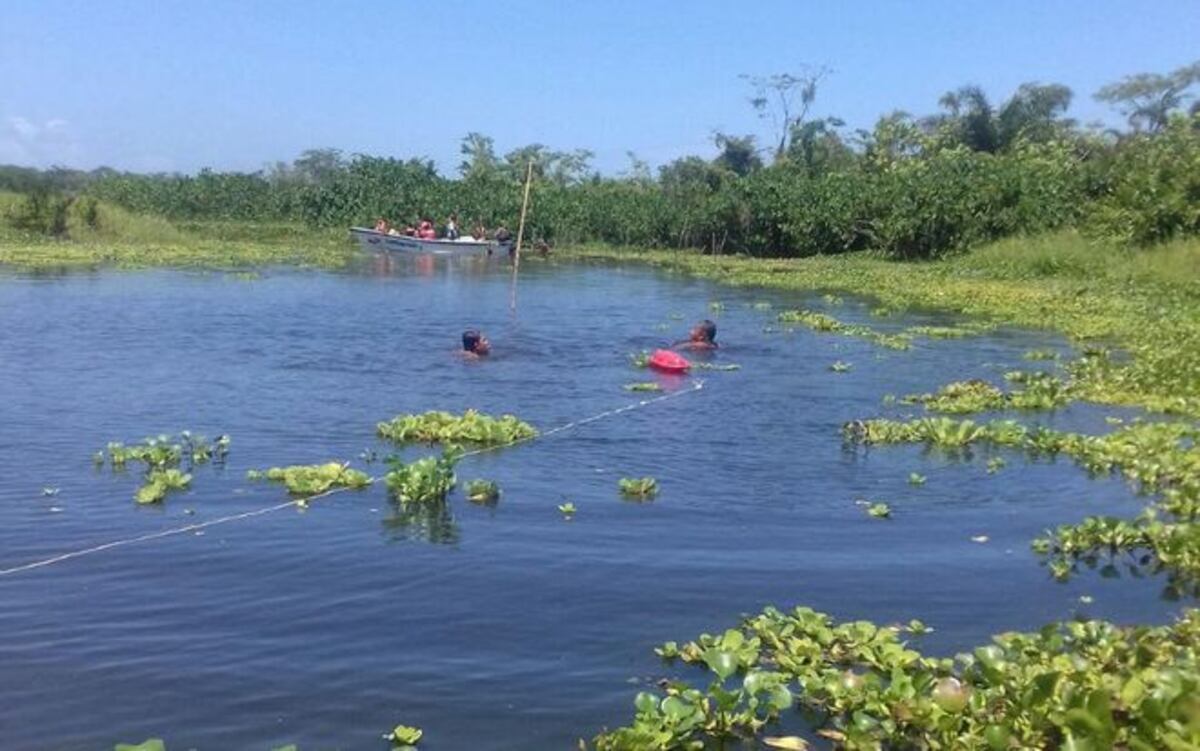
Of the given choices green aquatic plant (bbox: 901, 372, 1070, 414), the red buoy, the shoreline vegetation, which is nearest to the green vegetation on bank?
the shoreline vegetation

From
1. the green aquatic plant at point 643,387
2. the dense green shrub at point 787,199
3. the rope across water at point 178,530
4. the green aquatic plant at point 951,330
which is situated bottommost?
the rope across water at point 178,530

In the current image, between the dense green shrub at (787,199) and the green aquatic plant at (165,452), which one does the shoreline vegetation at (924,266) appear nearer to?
the dense green shrub at (787,199)

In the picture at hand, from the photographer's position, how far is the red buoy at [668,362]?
18.8 meters

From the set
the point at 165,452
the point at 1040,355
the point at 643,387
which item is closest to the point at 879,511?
the point at 165,452

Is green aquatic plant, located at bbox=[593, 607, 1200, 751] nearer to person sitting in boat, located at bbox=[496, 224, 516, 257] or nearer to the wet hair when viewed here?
the wet hair

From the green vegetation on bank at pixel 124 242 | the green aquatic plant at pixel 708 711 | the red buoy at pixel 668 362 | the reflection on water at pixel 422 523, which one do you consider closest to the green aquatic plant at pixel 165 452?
the reflection on water at pixel 422 523

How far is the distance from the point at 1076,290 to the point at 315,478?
945 inches

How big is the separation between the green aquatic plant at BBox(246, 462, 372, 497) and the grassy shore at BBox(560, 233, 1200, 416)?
915cm

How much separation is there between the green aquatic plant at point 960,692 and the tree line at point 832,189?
101ft

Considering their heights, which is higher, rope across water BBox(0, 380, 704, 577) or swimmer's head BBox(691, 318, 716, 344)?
swimmer's head BBox(691, 318, 716, 344)

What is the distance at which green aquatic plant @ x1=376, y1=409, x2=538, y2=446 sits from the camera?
13164 mm

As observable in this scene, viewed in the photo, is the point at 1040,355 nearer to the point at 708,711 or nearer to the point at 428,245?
the point at 708,711

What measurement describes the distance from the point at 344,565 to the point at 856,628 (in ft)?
12.1

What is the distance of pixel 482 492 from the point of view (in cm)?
1083
